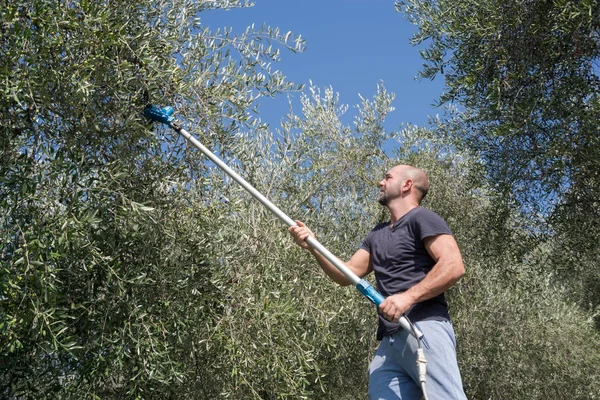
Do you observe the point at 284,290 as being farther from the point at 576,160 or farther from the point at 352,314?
the point at 576,160

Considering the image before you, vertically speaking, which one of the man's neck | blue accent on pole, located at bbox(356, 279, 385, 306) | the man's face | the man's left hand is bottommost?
the man's left hand

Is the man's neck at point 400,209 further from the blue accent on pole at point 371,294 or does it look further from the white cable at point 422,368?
the white cable at point 422,368

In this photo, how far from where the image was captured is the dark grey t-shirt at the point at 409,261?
516 centimetres

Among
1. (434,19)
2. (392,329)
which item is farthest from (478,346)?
(392,329)

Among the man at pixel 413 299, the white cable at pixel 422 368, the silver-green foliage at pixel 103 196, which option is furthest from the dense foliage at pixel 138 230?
the white cable at pixel 422 368

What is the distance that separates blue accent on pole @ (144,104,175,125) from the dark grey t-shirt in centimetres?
197

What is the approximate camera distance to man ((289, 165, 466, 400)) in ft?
16.1

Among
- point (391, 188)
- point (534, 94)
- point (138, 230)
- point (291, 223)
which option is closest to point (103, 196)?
point (138, 230)

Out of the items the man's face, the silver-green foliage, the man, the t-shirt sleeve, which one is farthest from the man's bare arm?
the silver-green foliage

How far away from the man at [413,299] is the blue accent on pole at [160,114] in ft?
4.62

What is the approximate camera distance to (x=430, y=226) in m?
5.21

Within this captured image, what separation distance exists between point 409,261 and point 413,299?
16.3 inches

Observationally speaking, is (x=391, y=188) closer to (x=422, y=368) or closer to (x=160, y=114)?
(x=422, y=368)

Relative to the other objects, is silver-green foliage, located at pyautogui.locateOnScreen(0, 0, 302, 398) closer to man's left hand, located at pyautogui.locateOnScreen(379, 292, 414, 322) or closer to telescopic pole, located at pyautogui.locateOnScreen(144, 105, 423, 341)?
telescopic pole, located at pyautogui.locateOnScreen(144, 105, 423, 341)
